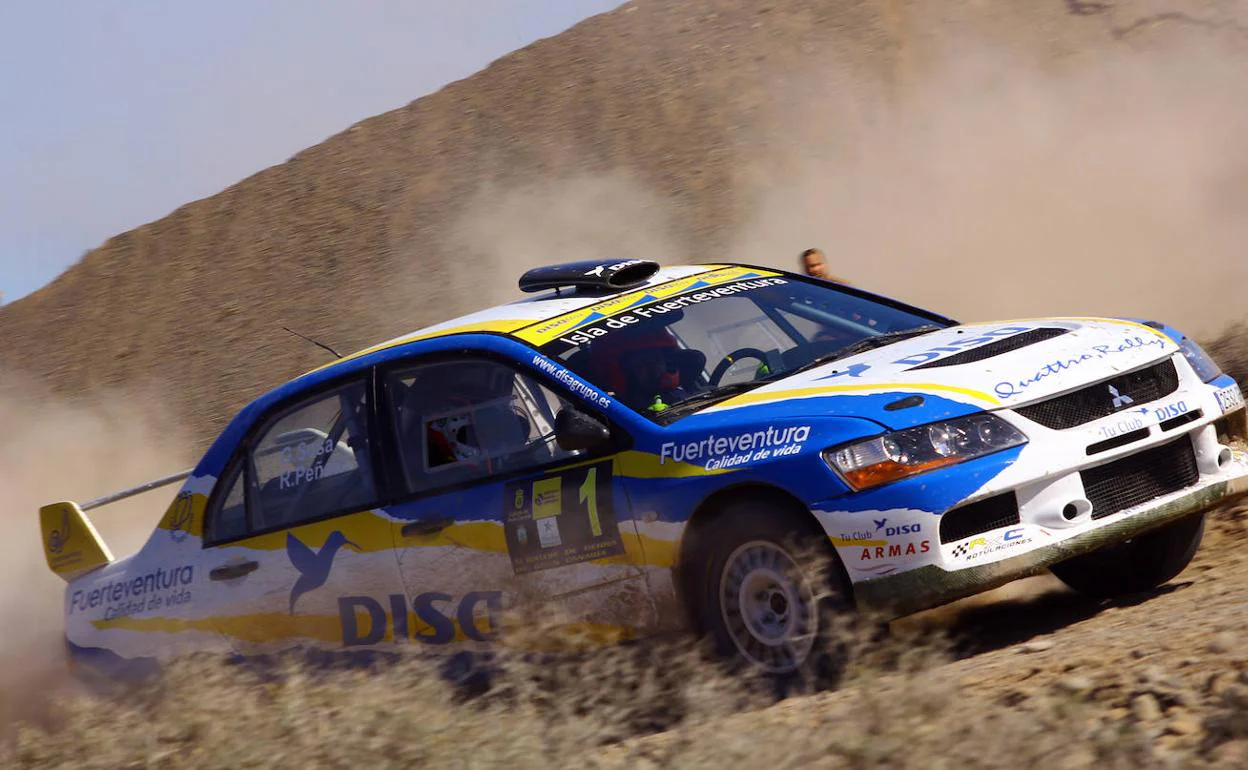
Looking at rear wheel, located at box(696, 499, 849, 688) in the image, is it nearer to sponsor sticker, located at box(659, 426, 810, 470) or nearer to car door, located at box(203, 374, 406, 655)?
sponsor sticker, located at box(659, 426, 810, 470)

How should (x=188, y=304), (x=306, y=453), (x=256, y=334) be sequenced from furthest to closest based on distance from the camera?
(x=188, y=304) → (x=256, y=334) → (x=306, y=453)

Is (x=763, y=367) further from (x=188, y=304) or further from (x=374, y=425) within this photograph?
(x=188, y=304)

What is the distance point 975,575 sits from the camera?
484cm

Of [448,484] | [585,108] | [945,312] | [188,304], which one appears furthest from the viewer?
[585,108]

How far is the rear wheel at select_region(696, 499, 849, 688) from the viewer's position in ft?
16.0

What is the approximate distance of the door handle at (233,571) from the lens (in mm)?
6281

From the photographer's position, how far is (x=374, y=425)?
6.05m

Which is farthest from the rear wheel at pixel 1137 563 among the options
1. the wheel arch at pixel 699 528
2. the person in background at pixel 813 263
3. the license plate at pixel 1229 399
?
the person in background at pixel 813 263

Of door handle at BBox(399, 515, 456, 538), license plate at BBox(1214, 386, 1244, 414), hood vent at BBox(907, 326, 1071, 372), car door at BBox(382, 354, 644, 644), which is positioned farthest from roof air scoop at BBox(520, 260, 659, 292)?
license plate at BBox(1214, 386, 1244, 414)

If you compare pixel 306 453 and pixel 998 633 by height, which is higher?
pixel 306 453

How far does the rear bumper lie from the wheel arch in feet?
1.25

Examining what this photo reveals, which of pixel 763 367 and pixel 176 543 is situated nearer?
pixel 763 367

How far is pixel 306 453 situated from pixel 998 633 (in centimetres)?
281

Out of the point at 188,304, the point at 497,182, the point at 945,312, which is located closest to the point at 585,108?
the point at 497,182
